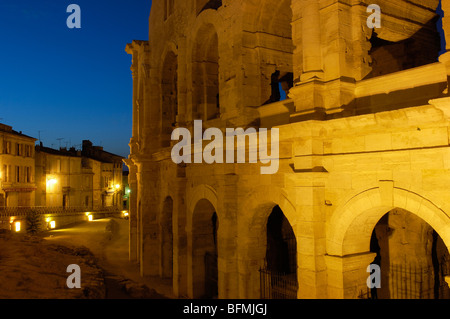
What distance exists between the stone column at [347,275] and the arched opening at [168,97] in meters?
10.5

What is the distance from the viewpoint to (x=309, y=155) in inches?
296

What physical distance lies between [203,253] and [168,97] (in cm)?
736

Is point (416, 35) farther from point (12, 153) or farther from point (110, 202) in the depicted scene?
point (110, 202)

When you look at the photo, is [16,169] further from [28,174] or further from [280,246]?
[280,246]

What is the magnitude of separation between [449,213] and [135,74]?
16.7 m

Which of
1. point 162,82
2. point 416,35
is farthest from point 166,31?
point 416,35

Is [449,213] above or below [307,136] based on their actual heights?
below

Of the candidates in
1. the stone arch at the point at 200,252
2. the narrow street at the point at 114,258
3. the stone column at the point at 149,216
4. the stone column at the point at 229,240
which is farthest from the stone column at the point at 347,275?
the stone column at the point at 149,216

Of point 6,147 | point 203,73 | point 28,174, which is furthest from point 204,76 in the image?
point 28,174

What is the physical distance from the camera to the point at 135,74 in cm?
1945

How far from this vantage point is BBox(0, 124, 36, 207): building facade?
30.1 metres

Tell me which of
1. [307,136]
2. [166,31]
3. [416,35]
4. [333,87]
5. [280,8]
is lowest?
[307,136]

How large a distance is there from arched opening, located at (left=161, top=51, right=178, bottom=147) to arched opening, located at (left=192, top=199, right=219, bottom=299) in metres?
4.95

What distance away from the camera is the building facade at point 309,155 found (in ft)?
21.2
